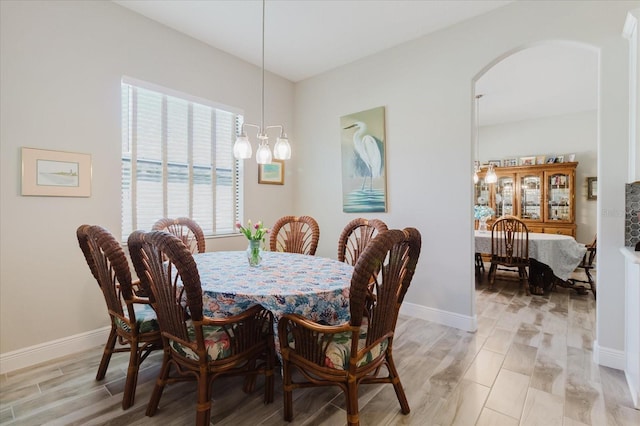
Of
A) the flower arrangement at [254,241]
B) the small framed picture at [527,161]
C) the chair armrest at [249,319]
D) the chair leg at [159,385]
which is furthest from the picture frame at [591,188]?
the chair leg at [159,385]

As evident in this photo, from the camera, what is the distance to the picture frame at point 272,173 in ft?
13.1

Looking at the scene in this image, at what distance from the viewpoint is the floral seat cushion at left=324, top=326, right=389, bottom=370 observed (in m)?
1.46

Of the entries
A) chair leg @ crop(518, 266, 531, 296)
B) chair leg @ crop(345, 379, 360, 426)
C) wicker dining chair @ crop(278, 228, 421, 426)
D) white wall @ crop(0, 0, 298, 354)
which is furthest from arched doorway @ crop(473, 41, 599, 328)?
white wall @ crop(0, 0, 298, 354)

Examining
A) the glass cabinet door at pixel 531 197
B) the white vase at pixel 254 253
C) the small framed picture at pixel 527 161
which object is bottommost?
the white vase at pixel 254 253

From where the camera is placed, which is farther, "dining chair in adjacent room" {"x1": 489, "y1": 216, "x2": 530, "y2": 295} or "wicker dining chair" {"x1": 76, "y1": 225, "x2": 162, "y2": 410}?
"dining chair in adjacent room" {"x1": 489, "y1": 216, "x2": 530, "y2": 295}

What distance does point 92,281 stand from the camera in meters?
2.62

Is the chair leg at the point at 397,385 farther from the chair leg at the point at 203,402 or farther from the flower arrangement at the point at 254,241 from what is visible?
the flower arrangement at the point at 254,241

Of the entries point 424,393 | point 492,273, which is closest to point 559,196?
point 492,273

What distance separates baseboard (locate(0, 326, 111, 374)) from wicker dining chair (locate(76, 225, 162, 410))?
921 millimetres

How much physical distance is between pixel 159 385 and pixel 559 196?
6.99m

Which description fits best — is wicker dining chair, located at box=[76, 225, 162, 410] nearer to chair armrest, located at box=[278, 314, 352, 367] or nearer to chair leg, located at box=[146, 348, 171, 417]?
chair leg, located at box=[146, 348, 171, 417]

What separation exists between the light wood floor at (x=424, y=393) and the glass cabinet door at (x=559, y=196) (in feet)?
12.9

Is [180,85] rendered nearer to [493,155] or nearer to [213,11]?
[213,11]

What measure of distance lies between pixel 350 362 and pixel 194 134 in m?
2.95
